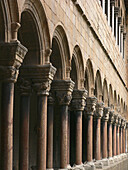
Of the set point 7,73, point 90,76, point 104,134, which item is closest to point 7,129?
point 7,73

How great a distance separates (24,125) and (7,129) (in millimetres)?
2076

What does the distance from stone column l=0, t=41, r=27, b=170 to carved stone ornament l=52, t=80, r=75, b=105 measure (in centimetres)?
426

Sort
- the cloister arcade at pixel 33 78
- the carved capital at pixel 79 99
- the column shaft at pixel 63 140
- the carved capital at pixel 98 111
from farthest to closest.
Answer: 1. the carved capital at pixel 98 111
2. the carved capital at pixel 79 99
3. the column shaft at pixel 63 140
4. the cloister arcade at pixel 33 78

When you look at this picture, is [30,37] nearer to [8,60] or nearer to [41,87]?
[41,87]

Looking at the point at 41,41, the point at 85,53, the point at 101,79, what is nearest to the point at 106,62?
the point at 101,79

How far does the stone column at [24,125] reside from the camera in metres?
10.2

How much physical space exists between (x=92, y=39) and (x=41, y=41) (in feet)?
21.2

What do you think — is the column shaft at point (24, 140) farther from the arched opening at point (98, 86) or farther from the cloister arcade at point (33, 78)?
the arched opening at point (98, 86)

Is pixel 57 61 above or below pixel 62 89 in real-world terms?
above

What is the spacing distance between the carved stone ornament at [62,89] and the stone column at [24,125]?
7.44 ft

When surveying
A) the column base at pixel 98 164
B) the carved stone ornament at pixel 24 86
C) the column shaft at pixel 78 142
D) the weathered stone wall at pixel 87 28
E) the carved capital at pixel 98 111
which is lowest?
the column base at pixel 98 164

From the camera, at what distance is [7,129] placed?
26.8 ft

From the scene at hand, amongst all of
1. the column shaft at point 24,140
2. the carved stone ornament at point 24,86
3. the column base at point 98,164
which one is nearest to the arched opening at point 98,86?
the column base at point 98,164

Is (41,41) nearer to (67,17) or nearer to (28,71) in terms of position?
(28,71)
